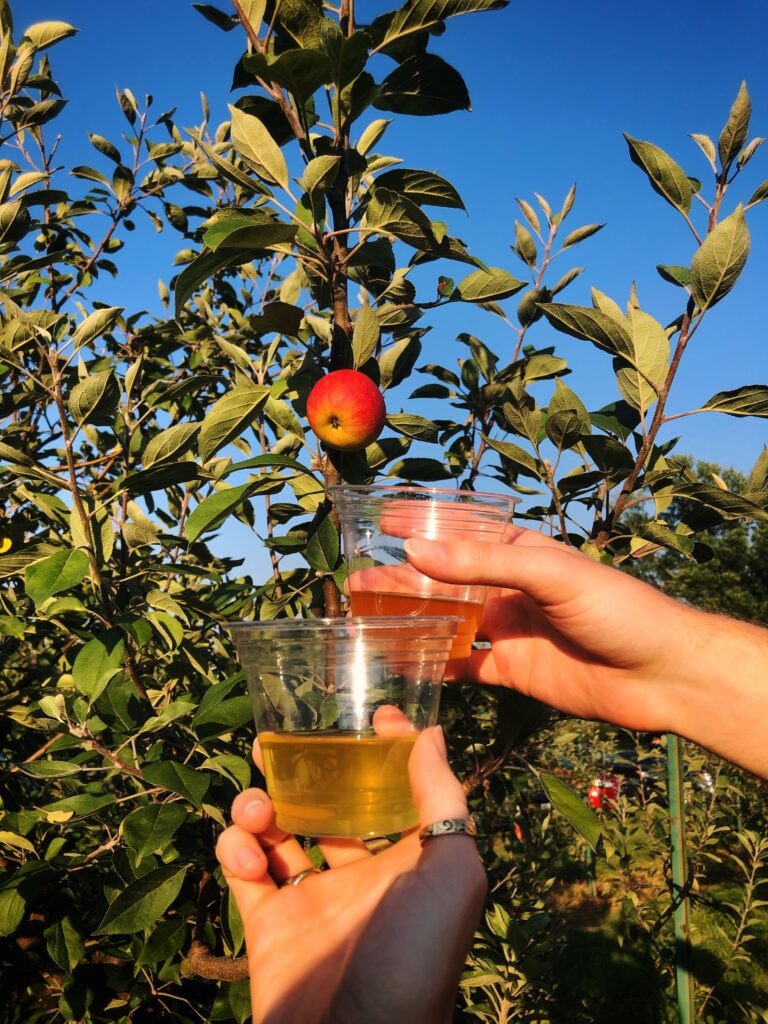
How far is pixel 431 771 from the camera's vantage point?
123cm

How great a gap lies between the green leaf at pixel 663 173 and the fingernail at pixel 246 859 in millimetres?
1692

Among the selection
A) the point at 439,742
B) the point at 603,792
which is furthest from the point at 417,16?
the point at 603,792

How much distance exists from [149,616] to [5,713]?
1042mm

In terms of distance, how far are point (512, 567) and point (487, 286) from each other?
760mm

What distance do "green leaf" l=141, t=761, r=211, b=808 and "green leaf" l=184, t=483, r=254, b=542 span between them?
466mm

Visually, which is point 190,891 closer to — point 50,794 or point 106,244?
point 50,794

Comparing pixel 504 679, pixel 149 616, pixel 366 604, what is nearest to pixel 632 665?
pixel 504 679

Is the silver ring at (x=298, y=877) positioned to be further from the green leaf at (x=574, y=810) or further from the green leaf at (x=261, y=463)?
the green leaf at (x=261, y=463)

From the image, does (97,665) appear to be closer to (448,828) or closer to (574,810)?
(448,828)

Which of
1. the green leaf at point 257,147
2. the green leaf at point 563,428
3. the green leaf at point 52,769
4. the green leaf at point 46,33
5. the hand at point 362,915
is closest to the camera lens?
the hand at point 362,915

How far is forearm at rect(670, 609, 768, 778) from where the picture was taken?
1.80 m

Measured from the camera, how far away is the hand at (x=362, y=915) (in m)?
1.11

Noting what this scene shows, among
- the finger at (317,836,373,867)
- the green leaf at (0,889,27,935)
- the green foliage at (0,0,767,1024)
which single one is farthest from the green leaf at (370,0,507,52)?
the green leaf at (0,889,27,935)

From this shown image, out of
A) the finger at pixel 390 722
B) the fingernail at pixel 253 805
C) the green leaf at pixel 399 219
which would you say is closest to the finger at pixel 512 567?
the finger at pixel 390 722
